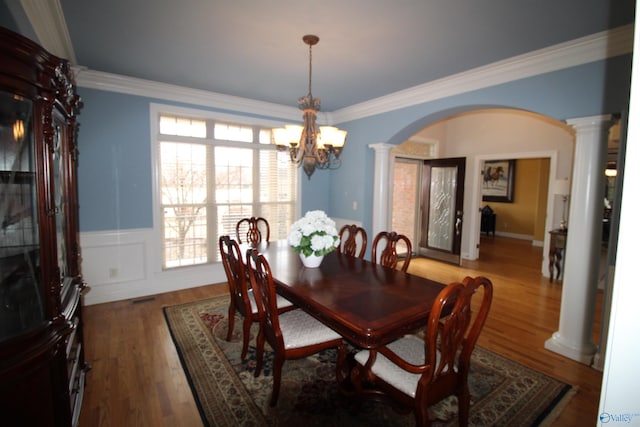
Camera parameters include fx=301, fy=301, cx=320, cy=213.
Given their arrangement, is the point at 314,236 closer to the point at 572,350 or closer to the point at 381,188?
the point at 381,188

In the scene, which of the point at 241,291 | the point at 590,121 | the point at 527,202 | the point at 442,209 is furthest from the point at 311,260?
the point at 527,202

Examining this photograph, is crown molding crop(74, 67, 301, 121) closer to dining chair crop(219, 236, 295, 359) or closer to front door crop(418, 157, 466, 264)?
dining chair crop(219, 236, 295, 359)

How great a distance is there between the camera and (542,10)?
1940mm

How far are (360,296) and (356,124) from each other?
325cm

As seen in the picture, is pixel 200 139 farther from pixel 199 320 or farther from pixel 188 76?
pixel 199 320

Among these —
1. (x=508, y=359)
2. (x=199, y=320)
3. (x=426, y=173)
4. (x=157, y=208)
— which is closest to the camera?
(x=508, y=359)

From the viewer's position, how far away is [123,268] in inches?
139

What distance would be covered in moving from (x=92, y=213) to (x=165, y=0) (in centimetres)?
248

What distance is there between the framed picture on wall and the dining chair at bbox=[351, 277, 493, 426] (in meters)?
8.18

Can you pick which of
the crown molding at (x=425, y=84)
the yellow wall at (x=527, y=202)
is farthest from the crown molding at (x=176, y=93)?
the yellow wall at (x=527, y=202)

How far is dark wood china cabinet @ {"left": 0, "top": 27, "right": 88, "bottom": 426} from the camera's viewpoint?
1232 millimetres

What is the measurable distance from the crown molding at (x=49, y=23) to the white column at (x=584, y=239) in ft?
12.6

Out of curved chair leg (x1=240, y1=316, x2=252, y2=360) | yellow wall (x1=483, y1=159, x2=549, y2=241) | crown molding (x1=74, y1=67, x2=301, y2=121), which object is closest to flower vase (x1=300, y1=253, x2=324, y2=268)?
curved chair leg (x1=240, y1=316, x2=252, y2=360)

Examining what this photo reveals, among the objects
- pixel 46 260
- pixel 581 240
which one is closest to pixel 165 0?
pixel 46 260
